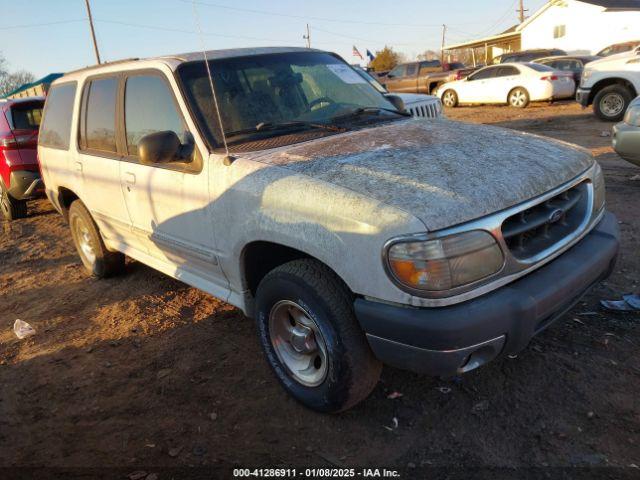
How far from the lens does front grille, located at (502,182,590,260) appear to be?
228cm

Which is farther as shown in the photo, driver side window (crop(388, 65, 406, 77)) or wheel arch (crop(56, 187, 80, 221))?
driver side window (crop(388, 65, 406, 77))

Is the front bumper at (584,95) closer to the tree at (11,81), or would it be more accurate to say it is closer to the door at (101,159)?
the door at (101,159)

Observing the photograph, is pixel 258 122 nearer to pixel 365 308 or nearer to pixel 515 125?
pixel 365 308

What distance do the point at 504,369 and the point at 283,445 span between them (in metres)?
1.36

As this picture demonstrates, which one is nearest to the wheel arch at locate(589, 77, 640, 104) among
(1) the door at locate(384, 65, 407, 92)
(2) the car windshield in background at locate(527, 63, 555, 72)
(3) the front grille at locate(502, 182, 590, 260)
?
(2) the car windshield in background at locate(527, 63, 555, 72)

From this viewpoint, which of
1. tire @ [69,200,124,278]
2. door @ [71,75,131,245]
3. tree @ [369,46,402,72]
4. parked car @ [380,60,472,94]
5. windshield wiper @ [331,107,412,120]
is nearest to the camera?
windshield wiper @ [331,107,412,120]

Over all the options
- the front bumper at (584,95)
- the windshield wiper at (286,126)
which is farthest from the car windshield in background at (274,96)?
the front bumper at (584,95)

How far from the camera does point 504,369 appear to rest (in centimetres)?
295

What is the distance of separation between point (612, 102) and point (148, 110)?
10928mm

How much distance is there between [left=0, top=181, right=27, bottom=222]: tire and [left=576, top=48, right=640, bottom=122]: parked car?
1126cm

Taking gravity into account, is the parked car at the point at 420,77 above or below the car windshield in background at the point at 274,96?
above

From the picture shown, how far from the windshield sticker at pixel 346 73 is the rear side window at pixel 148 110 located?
1.28 metres

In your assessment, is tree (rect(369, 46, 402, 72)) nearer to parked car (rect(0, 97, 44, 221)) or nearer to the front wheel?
the front wheel

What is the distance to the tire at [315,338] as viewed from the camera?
2354 mm
